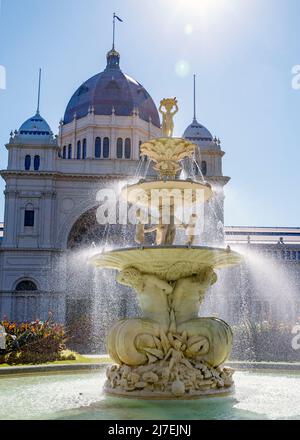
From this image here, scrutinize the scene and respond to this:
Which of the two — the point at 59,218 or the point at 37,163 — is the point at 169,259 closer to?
the point at 59,218

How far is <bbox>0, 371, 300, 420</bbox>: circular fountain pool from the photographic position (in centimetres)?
793

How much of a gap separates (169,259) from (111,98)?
52.9m

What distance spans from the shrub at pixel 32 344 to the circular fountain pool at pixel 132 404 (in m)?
5.48

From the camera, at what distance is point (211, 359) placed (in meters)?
9.93

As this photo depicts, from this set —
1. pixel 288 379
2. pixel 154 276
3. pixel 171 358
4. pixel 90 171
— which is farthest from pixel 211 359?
pixel 90 171

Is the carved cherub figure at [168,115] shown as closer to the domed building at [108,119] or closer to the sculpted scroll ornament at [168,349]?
the sculpted scroll ornament at [168,349]

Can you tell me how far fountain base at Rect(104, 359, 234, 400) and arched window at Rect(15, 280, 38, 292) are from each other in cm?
3942

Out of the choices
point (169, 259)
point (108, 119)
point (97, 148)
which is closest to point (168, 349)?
point (169, 259)

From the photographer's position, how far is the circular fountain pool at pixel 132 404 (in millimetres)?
7930

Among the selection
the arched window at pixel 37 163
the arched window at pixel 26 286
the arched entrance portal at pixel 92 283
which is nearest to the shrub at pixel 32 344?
the arched entrance portal at pixel 92 283

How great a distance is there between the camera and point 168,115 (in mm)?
12477

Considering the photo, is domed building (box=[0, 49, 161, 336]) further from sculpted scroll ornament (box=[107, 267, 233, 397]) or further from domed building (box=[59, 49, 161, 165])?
sculpted scroll ornament (box=[107, 267, 233, 397])

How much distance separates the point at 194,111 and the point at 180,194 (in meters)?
47.4

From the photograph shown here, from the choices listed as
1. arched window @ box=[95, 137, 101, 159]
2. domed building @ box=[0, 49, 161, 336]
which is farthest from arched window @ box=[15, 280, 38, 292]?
arched window @ box=[95, 137, 101, 159]
